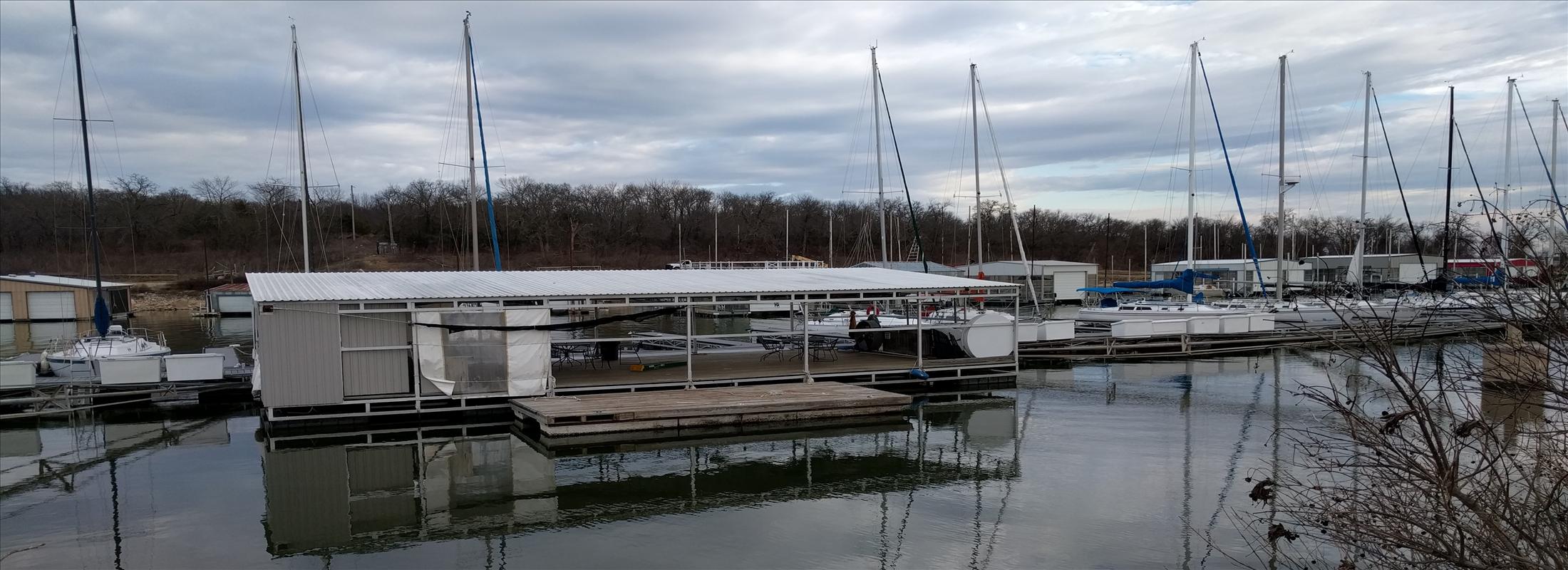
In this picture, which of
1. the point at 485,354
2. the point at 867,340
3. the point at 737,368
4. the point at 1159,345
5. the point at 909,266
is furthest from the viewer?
the point at 909,266

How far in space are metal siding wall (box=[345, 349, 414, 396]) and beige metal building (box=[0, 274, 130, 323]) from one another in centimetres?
3547

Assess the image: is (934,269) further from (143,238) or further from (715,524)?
(143,238)

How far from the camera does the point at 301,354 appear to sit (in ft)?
53.1

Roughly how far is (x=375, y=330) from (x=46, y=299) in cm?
3935

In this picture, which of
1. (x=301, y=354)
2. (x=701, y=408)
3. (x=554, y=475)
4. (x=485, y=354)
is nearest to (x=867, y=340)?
(x=701, y=408)

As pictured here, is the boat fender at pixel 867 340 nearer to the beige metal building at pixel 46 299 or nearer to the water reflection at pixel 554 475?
the water reflection at pixel 554 475

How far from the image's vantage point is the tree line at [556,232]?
60.6 metres

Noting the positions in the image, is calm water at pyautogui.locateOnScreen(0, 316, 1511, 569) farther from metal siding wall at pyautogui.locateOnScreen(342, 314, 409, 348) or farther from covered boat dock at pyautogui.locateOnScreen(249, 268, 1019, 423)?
metal siding wall at pyautogui.locateOnScreen(342, 314, 409, 348)

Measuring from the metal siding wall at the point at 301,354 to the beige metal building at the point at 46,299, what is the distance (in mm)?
35308

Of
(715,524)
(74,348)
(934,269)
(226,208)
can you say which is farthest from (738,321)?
(226,208)

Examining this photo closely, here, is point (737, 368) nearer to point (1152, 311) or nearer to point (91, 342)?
point (91, 342)

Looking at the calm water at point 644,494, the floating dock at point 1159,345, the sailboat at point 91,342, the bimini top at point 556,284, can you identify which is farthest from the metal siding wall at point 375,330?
the floating dock at point 1159,345

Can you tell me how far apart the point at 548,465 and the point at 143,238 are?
69.3 metres

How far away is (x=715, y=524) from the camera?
11086mm
